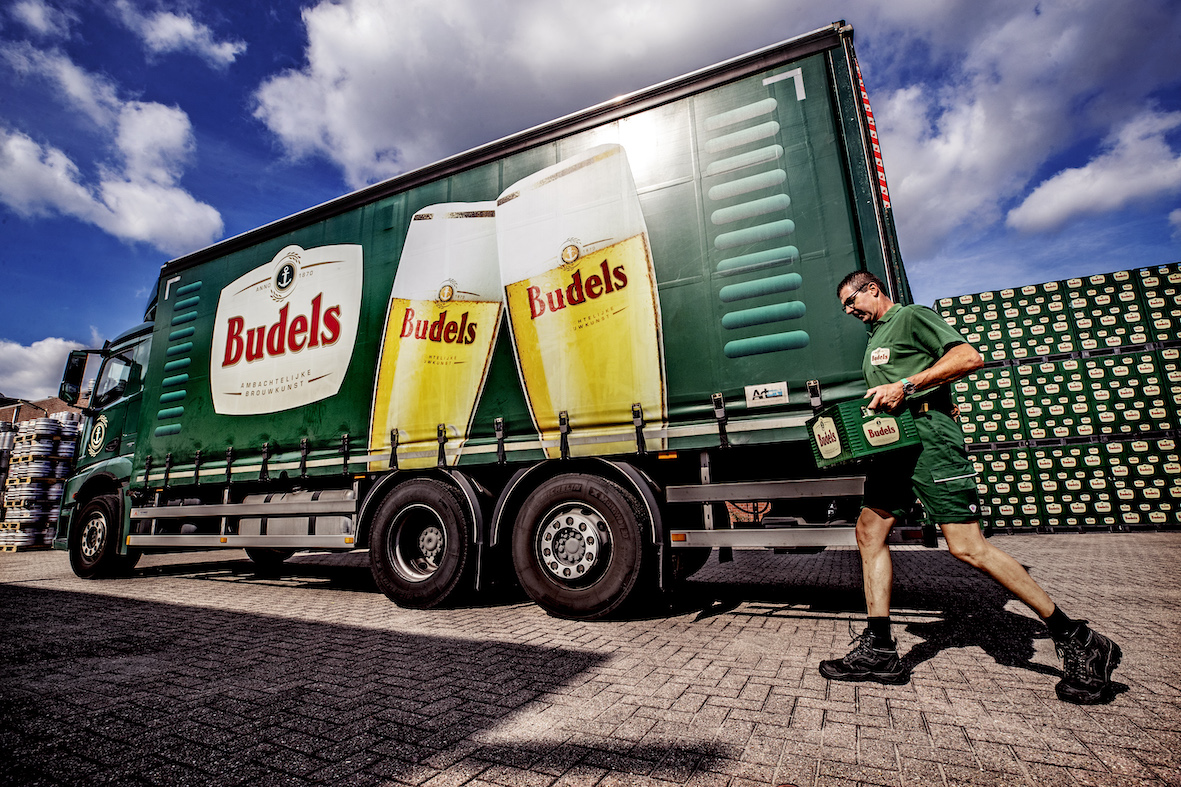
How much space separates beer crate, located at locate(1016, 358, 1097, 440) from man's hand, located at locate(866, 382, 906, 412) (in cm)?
990

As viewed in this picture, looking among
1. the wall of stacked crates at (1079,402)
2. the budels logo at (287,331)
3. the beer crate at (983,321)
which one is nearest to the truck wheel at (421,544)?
the budels logo at (287,331)

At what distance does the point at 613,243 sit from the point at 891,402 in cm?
239

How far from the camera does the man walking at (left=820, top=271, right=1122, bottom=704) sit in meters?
2.46

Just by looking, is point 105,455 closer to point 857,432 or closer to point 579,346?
point 579,346

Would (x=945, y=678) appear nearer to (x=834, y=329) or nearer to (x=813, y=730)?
(x=813, y=730)

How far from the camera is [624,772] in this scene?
6.10 feet

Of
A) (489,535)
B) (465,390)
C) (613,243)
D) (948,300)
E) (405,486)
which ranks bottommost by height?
(489,535)

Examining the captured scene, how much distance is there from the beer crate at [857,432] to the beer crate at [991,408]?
361 inches

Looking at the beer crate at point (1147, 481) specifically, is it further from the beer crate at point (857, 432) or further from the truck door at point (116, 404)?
the truck door at point (116, 404)

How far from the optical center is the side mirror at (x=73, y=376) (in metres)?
7.68

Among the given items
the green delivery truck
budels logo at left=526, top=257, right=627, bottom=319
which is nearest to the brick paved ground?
the green delivery truck

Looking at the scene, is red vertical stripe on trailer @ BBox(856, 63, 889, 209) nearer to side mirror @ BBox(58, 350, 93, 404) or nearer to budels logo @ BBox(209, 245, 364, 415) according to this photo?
budels logo @ BBox(209, 245, 364, 415)

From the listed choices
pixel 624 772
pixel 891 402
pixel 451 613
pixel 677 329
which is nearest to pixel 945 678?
pixel 891 402

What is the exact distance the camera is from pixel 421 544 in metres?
4.98
